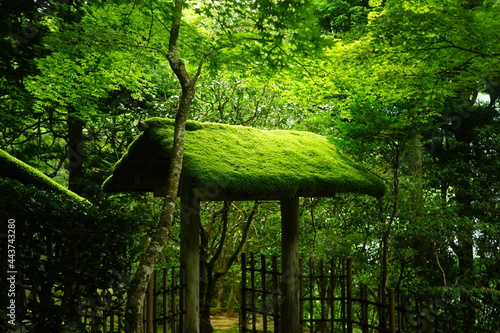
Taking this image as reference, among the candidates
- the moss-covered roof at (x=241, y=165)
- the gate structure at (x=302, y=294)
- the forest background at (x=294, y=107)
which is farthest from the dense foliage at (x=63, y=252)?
the gate structure at (x=302, y=294)

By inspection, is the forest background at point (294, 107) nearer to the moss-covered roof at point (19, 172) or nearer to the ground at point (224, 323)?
the moss-covered roof at point (19, 172)

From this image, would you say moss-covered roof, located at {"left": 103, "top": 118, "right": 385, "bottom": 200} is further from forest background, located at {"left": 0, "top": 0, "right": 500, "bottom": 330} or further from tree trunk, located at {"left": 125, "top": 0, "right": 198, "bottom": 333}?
forest background, located at {"left": 0, "top": 0, "right": 500, "bottom": 330}

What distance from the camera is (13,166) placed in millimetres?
4922

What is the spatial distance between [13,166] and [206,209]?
14.3 feet

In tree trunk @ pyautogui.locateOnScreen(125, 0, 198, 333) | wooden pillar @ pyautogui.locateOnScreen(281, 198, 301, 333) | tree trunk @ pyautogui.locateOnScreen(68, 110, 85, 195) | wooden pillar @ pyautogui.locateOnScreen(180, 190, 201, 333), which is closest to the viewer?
tree trunk @ pyautogui.locateOnScreen(125, 0, 198, 333)

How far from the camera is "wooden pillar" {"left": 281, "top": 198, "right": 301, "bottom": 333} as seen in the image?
250 inches

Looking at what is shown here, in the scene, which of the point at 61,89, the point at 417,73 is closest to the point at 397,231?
the point at 417,73

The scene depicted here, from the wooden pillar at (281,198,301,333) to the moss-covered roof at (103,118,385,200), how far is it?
1.33 feet

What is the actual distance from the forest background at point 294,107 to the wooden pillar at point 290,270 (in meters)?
1.34

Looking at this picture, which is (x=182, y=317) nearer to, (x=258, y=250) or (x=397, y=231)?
(x=397, y=231)

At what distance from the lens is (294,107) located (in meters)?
9.15

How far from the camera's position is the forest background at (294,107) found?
4.52 m

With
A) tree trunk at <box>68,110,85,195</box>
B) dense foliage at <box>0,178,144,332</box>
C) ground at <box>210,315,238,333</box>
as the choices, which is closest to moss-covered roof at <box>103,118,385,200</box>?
dense foliage at <box>0,178,144,332</box>

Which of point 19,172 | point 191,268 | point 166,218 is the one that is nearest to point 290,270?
point 191,268
